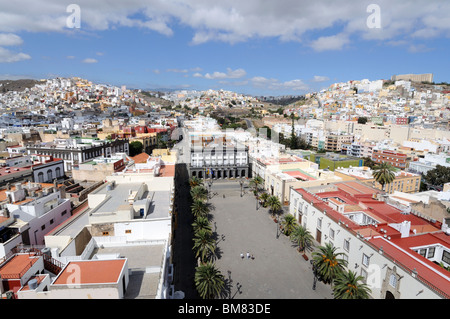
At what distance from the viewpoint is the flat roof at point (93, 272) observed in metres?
10.4

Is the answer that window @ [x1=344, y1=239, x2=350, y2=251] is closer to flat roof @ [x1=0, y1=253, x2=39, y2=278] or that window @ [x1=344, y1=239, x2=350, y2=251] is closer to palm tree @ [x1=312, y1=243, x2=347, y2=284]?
palm tree @ [x1=312, y1=243, x2=347, y2=284]

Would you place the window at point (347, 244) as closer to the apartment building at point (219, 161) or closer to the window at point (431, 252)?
the window at point (431, 252)

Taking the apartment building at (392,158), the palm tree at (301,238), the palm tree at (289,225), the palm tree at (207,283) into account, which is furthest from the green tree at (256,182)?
the apartment building at (392,158)

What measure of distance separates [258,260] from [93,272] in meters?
16.4

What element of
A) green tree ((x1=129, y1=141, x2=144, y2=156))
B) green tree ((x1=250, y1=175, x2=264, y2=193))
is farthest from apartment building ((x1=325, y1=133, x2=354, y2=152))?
green tree ((x1=129, y1=141, x2=144, y2=156))

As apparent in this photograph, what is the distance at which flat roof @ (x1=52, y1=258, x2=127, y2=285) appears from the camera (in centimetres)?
1038

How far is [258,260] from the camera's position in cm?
2416

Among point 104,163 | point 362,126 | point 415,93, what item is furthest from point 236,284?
point 415,93

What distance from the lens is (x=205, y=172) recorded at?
49.3m

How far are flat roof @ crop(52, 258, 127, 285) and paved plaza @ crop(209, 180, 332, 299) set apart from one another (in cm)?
1126

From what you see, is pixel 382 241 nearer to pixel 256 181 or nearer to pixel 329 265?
pixel 329 265
